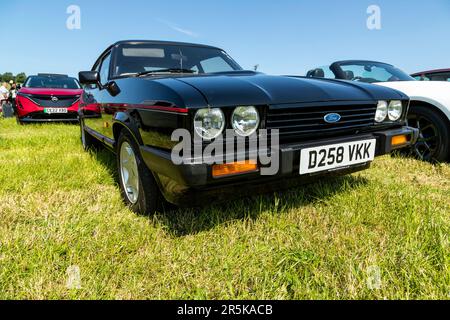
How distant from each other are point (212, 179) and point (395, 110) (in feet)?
5.07

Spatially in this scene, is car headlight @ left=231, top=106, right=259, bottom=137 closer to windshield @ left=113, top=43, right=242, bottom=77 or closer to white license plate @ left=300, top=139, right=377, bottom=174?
white license plate @ left=300, top=139, right=377, bottom=174

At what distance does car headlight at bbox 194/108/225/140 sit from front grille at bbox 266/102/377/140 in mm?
270

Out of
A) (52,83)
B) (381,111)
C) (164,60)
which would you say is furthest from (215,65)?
(52,83)

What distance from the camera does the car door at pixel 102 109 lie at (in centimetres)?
237

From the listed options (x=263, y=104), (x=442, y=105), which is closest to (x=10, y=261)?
(x=263, y=104)

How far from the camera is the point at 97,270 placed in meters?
1.35

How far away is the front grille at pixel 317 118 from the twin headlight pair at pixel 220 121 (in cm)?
10

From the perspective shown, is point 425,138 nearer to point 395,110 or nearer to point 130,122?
point 395,110

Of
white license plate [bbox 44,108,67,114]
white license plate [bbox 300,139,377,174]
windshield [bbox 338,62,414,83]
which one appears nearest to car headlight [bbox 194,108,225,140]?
white license plate [bbox 300,139,377,174]

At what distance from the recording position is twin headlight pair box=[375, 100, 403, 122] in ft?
6.42

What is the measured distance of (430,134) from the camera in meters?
3.08

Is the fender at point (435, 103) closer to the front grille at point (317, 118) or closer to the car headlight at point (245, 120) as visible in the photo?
the front grille at point (317, 118)

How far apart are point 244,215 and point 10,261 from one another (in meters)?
1.26

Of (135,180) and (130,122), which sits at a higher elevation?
(130,122)
